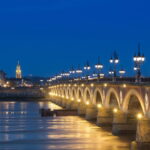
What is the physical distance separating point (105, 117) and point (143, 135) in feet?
95.4

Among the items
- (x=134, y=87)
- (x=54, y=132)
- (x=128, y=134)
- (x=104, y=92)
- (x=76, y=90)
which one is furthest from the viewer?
(x=76, y=90)

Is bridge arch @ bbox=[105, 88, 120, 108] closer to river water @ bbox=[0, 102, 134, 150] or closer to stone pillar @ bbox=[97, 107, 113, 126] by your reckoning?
stone pillar @ bbox=[97, 107, 113, 126]

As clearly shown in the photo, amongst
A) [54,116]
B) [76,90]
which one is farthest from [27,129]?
[76,90]

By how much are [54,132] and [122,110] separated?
9.38 metres

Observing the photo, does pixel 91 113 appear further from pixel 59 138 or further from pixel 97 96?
pixel 59 138

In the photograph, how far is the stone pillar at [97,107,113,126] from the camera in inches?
3184

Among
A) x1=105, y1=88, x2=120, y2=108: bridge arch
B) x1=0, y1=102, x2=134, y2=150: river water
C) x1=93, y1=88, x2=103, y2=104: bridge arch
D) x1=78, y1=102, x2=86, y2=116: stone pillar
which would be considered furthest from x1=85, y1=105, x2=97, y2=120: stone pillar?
x1=0, y1=102, x2=134, y2=150: river water

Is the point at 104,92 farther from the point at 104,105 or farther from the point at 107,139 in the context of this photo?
the point at 107,139

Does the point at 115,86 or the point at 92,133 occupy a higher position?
the point at 115,86

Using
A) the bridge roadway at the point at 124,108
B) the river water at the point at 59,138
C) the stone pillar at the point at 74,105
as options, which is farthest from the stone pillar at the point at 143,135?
the stone pillar at the point at 74,105

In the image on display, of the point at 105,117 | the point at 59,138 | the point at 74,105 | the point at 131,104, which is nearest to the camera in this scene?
the point at 59,138

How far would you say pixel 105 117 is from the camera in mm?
81188

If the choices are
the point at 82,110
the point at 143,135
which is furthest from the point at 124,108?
the point at 82,110

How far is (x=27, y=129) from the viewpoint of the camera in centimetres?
7669
